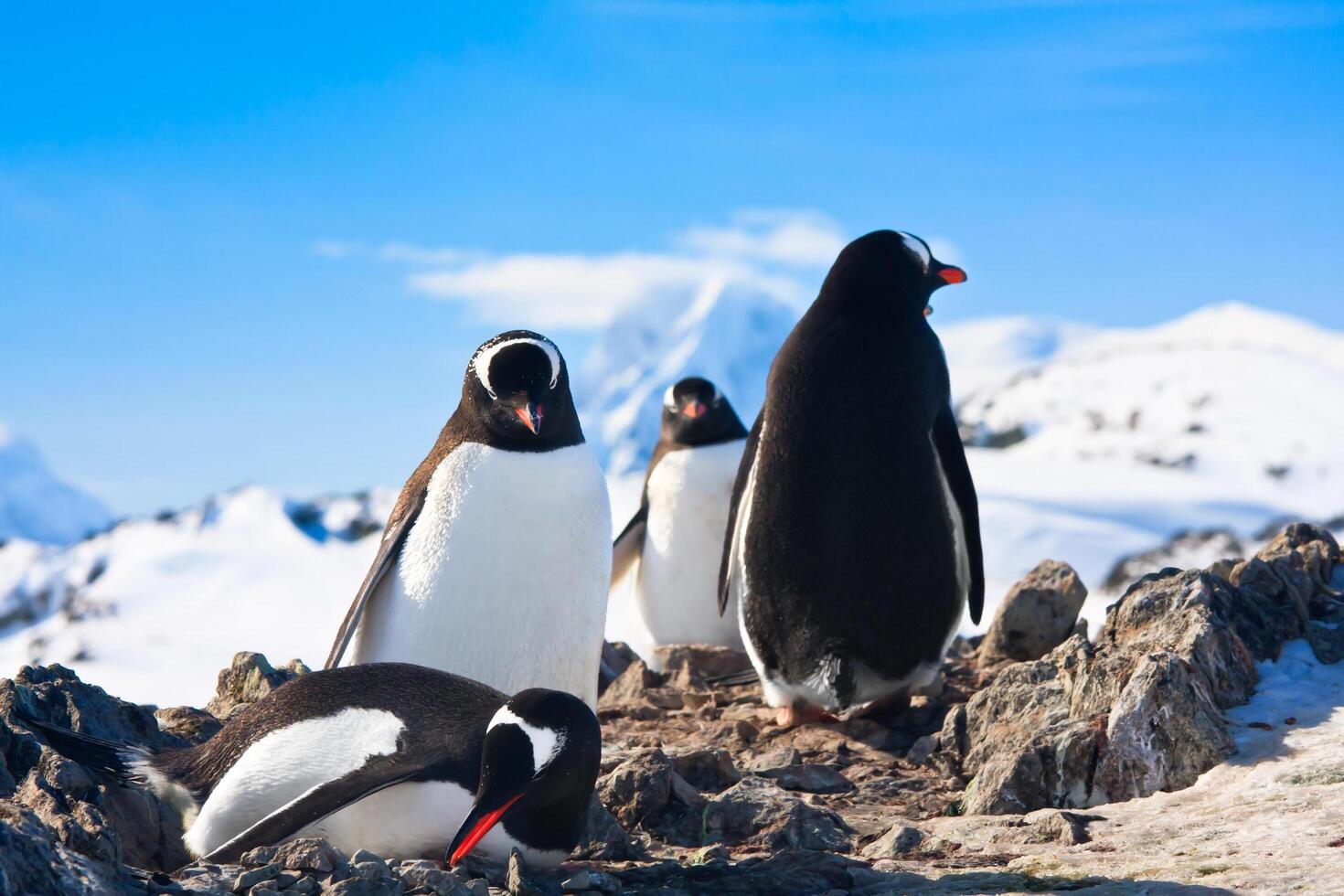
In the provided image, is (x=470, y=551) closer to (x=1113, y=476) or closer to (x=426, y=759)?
(x=426, y=759)

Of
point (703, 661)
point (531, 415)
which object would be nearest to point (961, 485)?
point (703, 661)

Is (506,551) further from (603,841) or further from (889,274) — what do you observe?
(889,274)

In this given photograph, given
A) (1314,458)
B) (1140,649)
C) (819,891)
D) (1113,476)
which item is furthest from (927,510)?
(1314,458)

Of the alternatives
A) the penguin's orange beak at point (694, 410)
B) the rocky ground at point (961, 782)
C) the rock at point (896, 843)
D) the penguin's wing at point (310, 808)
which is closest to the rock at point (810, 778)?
the rocky ground at point (961, 782)

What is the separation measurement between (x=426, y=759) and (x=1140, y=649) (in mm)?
2690

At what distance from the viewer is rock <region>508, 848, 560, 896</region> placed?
3.35m

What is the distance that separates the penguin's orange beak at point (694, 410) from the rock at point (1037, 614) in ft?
7.31

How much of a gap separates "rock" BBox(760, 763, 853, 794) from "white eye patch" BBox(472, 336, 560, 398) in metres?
1.63

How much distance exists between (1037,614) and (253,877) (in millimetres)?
4420

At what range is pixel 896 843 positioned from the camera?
4.18 m

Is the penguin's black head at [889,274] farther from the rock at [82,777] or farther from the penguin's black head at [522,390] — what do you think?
the rock at [82,777]

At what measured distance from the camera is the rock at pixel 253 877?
10.3 feet

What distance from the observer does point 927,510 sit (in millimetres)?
5969

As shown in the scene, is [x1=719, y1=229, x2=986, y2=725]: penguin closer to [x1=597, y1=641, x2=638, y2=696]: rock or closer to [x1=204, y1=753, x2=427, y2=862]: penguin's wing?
[x1=597, y1=641, x2=638, y2=696]: rock
